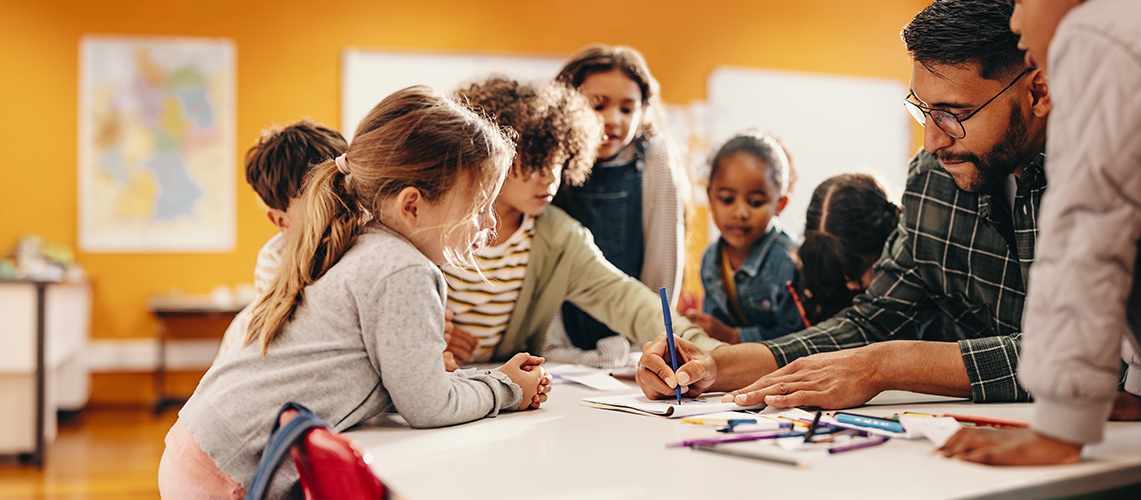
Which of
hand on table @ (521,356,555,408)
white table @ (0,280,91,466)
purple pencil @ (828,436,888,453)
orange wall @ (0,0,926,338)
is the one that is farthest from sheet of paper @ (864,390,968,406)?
orange wall @ (0,0,926,338)

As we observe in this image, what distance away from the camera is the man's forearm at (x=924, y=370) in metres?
1.21

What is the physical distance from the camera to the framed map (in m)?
5.07

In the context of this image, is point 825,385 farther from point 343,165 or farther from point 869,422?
point 343,165

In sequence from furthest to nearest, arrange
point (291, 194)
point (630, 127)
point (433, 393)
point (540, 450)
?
point (630, 127)
point (291, 194)
point (433, 393)
point (540, 450)

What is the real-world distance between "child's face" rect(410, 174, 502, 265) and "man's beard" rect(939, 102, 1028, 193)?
826 millimetres

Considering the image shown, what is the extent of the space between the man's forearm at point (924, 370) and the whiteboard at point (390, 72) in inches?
167

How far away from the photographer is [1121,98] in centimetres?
74

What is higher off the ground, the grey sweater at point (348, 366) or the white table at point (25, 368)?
the grey sweater at point (348, 366)

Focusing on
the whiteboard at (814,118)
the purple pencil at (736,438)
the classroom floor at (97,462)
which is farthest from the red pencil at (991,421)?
the whiteboard at (814,118)

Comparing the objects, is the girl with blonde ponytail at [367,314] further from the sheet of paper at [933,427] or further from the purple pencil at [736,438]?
the sheet of paper at [933,427]

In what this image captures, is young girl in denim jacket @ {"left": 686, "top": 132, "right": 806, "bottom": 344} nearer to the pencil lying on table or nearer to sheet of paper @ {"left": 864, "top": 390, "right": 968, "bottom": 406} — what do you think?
sheet of paper @ {"left": 864, "top": 390, "right": 968, "bottom": 406}

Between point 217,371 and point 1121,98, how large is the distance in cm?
113

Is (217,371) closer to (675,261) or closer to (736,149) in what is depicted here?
(675,261)

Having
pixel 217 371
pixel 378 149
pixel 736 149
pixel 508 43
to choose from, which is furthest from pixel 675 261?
pixel 508 43
